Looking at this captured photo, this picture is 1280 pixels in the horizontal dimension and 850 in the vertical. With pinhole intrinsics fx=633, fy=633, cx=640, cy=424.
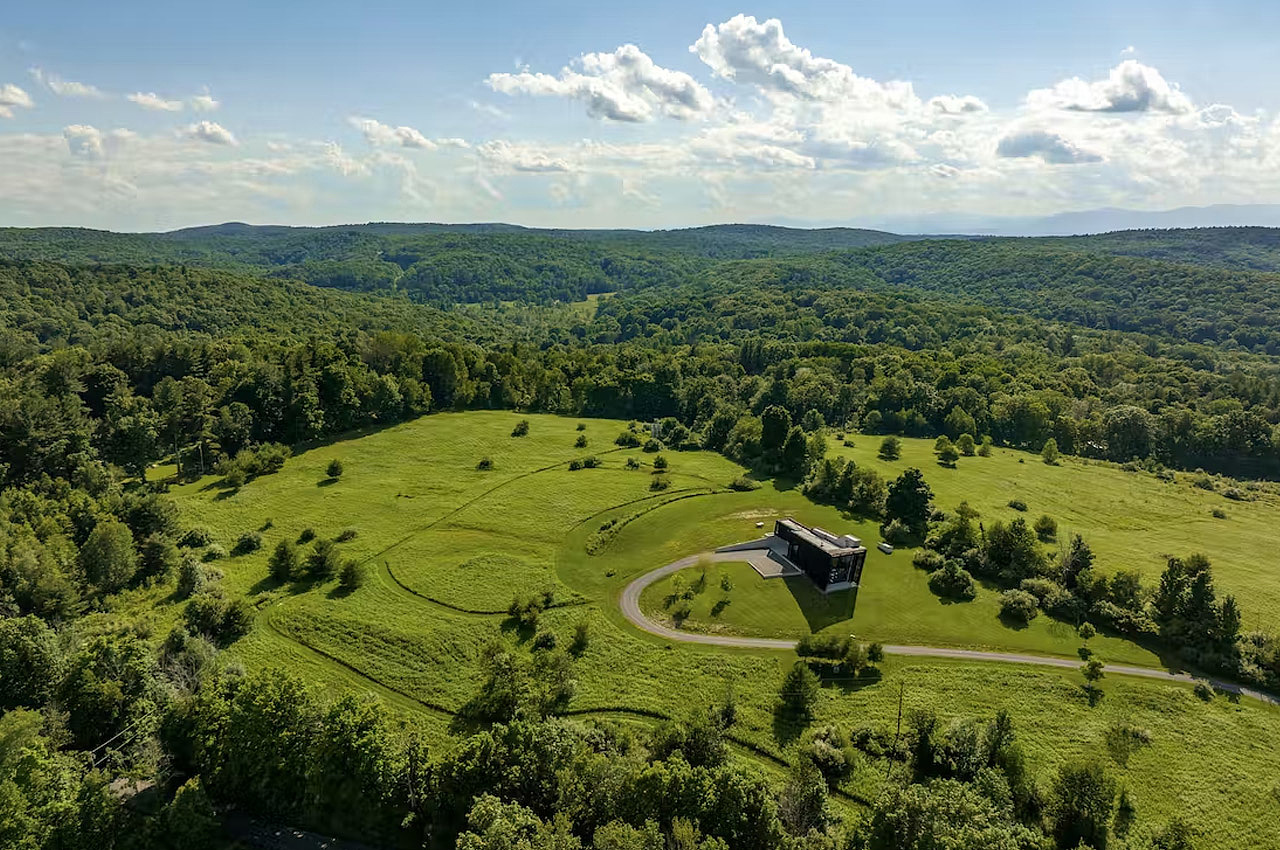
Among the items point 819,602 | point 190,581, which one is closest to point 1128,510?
point 819,602

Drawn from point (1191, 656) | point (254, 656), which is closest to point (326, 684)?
point (254, 656)

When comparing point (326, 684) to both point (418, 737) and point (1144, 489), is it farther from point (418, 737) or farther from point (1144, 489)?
point (1144, 489)

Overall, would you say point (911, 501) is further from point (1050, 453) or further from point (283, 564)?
point (283, 564)

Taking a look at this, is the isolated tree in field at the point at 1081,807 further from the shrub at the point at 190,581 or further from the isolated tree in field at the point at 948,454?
the isolated tree in field at the point at 948,454

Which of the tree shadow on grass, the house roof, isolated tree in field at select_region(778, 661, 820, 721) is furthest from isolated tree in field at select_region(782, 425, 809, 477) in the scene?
the tree shadow on grass

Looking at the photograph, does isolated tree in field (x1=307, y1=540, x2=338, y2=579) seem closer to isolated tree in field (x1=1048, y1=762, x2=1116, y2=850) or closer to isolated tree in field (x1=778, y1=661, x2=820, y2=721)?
isolated tree in field (x1=778, y1=661, x2=820, y2=721)
